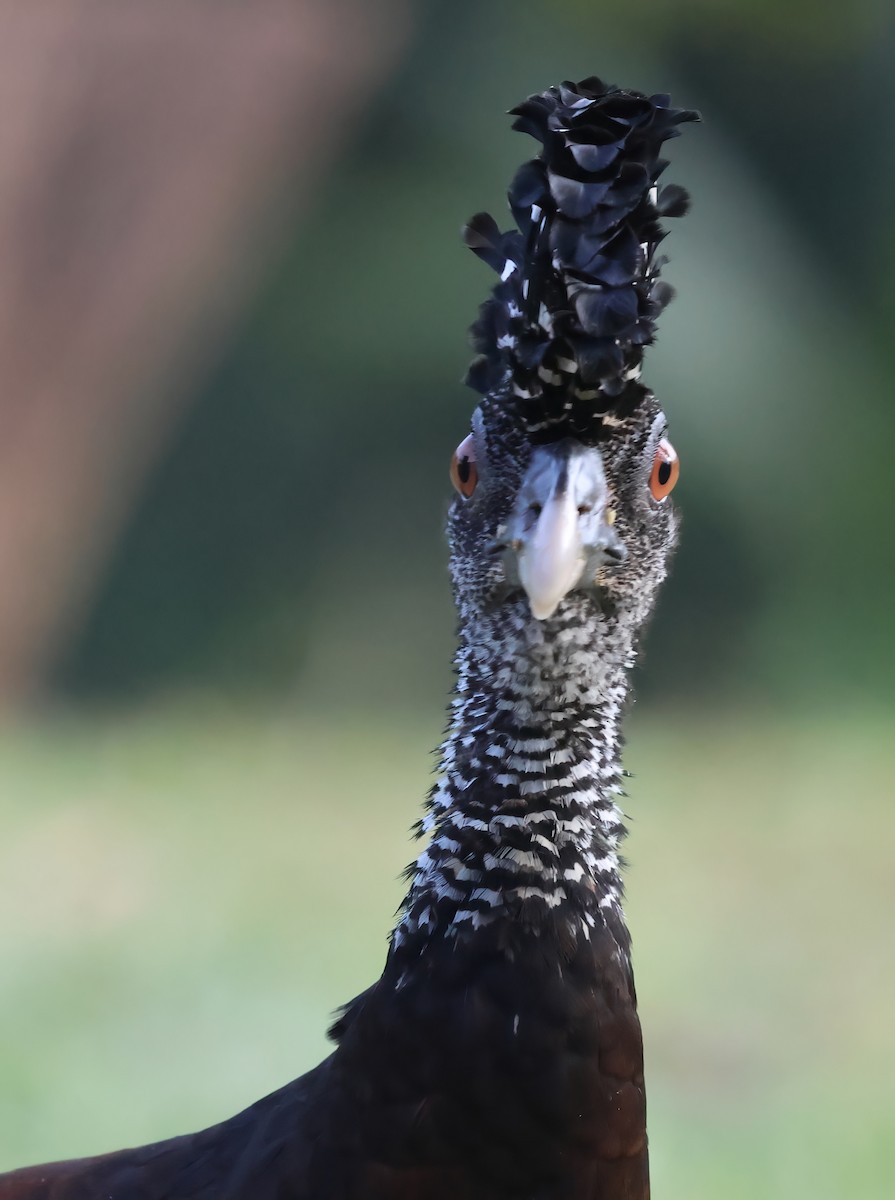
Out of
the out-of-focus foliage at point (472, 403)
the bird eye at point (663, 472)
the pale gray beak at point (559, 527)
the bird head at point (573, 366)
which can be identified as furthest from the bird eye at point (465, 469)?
the out-of-focus foliage at point (472, 403)

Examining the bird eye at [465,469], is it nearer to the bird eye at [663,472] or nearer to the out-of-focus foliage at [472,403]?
the bird eye at [663,472]

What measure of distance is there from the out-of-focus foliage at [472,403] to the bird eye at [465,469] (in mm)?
5109

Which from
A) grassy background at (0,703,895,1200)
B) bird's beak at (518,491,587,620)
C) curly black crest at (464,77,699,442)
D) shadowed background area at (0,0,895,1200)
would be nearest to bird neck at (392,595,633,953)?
bird's beak at (518,491,587,620)

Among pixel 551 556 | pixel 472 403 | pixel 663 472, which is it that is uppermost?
pixel 472 403

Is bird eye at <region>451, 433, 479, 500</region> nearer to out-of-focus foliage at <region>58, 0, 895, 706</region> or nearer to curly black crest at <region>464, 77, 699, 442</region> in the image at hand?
curly black crest at <region>464, 77, 699, 442</region>

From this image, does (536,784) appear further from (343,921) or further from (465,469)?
(343,921)

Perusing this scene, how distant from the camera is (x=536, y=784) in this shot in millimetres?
1658

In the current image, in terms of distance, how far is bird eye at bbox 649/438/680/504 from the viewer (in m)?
1.77

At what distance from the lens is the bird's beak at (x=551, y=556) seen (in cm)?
152

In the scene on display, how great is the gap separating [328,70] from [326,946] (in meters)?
4.53

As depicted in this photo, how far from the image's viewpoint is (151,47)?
6453 mm

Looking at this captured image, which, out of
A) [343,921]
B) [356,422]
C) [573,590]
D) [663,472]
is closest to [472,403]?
[356,422]

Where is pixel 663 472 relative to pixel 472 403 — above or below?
below

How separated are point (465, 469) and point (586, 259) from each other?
36cm
